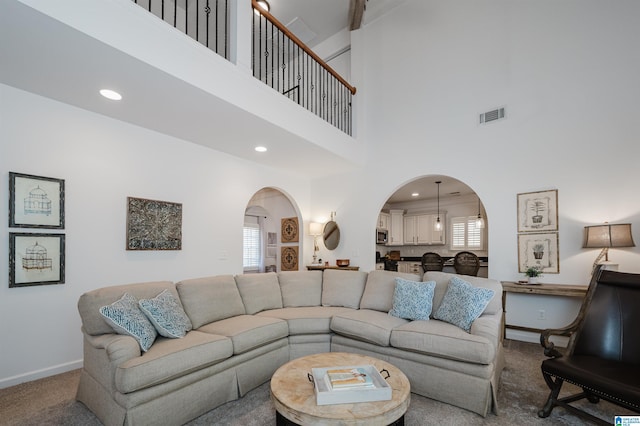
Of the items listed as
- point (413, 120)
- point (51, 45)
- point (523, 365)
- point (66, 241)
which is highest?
point (413, 120)

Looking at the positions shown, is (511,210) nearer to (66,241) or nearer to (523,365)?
(523,365)

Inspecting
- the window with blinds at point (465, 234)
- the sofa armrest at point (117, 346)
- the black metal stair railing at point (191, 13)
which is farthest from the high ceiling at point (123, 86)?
the window with blinds at point (465, 234)

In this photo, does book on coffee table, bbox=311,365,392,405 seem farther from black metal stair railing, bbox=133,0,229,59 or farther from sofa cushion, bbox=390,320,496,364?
black metal stair railing, bbox=133,0,229,59

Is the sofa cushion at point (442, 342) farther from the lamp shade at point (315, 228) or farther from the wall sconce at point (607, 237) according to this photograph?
the lamp shade at point (315, 228)

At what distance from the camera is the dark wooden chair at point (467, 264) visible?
5.94 metres

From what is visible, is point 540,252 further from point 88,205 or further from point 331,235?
point 88,205

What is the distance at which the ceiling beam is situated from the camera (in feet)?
16.5

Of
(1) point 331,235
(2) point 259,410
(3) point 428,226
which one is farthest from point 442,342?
(3) point 428,226

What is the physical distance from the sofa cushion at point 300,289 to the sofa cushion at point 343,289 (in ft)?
0.30

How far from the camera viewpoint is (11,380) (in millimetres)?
2807

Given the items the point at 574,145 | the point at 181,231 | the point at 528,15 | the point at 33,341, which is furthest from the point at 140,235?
the point at 528,15

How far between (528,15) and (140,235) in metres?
5.74

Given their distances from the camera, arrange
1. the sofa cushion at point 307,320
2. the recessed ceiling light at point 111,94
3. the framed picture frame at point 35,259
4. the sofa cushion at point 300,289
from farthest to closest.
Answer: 1. the sofa cushion at point 300,289
2. the sofa cushion at point 307,320
3. the recessed ceiling light at point 111,94
4. the framed picture frame at point 35,259

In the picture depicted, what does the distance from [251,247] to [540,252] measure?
6990mm
